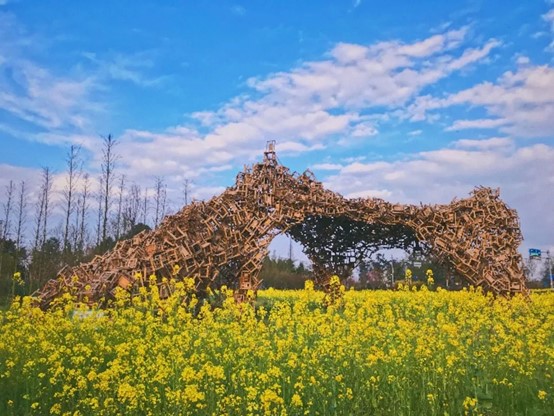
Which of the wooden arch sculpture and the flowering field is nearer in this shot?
the flowering field

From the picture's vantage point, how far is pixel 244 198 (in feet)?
32.8

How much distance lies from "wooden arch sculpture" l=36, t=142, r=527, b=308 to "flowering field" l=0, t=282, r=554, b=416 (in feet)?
7.79

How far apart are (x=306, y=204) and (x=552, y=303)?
499 centimetres

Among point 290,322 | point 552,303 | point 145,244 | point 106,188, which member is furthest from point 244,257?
point 106,188

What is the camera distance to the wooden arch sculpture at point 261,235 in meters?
8.66

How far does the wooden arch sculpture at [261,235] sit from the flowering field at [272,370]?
7.79 feet

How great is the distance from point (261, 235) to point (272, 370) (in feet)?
19.7

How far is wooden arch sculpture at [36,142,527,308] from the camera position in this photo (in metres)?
8.66

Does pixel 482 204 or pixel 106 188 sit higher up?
pixel 106 188

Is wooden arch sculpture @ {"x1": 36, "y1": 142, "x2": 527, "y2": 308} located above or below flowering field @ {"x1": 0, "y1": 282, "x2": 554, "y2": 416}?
above

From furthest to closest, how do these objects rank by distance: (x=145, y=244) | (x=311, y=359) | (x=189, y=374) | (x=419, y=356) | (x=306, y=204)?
1. (x=306, y=204)
2. (x=145, y=244)
3. (x=419, y=356)
4. (x=311, y=359)
5. (x=189, y=374)

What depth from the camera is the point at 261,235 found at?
9.91 meters

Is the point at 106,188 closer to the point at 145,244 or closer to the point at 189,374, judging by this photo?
the point at 145,244

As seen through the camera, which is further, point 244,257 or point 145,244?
point 244,257
